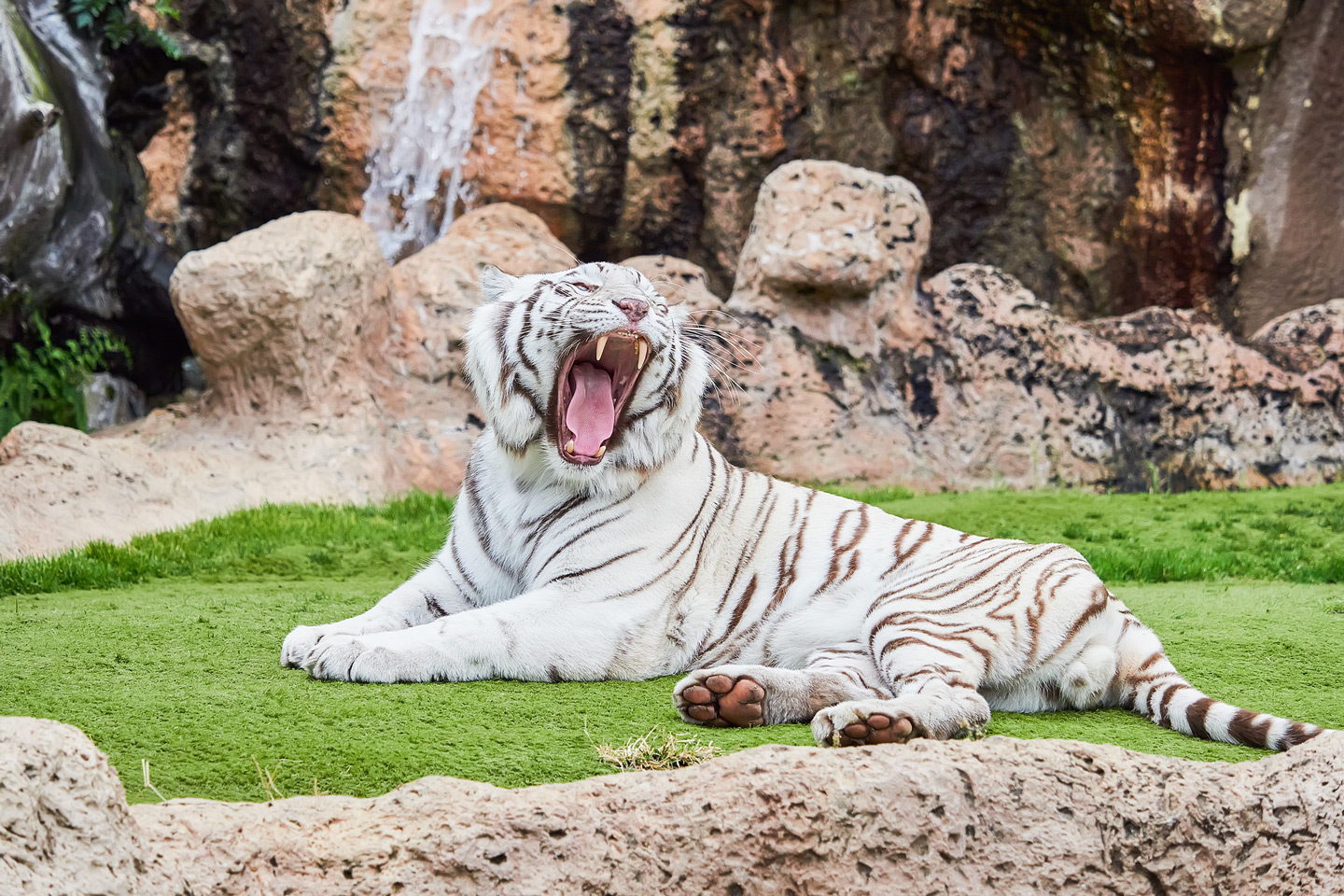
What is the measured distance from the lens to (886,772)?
Result: 2309mm

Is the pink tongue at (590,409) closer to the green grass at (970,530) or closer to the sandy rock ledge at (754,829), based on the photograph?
the sandy rock ledge at (754,829)

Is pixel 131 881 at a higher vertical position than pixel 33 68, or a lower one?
lower

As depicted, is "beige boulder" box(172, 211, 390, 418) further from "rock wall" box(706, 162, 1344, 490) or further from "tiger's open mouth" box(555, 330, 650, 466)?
"tiger's open mouth" box(555, 330, 650, 466)

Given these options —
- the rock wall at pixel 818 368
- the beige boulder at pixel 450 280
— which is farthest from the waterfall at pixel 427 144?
the beige boulder at pixel 450 280

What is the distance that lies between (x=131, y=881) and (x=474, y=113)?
30.1 feet

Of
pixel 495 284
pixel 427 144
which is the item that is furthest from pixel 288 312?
pixel 495 284

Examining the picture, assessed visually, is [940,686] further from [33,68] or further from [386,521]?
[33,68]

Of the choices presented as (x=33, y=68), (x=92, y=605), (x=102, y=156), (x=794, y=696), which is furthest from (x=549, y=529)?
(x=102, y=156)

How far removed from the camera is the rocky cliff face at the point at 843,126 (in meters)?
10.3

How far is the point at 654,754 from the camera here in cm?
257

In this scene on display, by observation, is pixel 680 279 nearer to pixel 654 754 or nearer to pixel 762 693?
pixel 762 693

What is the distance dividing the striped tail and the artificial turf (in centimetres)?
5

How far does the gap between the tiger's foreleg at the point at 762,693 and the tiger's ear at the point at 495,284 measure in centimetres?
147

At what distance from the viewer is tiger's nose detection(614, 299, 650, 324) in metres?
3.45
